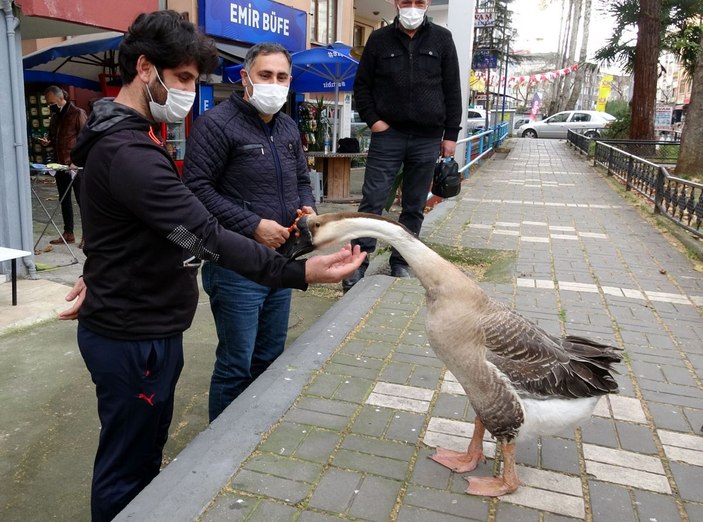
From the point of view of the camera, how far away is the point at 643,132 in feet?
62.6

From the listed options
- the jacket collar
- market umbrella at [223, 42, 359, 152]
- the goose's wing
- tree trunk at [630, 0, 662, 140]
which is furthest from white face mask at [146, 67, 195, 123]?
tree trunk at [630, 0, 662, 140]

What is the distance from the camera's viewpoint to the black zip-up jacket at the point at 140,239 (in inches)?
76.1

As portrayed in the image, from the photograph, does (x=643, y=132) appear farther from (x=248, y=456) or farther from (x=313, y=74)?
(x=248, y=456)

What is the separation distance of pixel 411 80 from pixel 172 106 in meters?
3.36

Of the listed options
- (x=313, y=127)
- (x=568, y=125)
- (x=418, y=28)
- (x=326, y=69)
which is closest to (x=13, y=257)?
(x=418, y=28)

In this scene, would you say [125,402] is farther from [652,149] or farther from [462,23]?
[652,149]

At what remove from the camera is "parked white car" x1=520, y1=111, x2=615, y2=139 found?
105 ft

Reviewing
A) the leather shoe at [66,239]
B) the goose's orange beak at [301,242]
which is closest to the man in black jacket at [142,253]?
the goose's orange beak at [301,242]

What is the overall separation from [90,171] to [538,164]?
1873 centimetres

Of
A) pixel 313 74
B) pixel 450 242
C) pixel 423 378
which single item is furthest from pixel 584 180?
pixel 423 378

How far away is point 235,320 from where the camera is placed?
299 centimetres

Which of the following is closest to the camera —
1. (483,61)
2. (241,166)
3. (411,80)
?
(241,166)

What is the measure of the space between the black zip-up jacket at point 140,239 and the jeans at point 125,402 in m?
0.07

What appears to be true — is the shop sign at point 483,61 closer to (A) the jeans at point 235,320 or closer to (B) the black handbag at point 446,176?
(B) the black handbag at point 446,176
